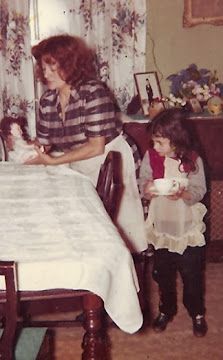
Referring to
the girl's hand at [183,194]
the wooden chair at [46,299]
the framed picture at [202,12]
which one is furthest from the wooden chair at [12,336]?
the framed picture at [202,12]

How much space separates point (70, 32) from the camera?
13.2 ft

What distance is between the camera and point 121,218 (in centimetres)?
333

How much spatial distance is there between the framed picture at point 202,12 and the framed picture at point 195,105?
22.4 inches

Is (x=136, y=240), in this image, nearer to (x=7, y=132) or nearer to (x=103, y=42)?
(x=7, y=132)

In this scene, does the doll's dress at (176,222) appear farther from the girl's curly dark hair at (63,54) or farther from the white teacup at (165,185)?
the girl's curly dark hair at (63,54)

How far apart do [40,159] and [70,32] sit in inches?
52.4

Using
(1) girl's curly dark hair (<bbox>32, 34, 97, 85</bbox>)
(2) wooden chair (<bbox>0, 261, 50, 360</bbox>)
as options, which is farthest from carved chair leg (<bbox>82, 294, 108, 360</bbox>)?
(1) girl's curly dark hair (<bbox>32, 34, 97, 85</bbox>)

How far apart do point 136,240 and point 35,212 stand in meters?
1.09

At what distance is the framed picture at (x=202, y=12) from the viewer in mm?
4121

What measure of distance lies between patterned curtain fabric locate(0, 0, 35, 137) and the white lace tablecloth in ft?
5.44

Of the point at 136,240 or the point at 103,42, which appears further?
the point at 103,42

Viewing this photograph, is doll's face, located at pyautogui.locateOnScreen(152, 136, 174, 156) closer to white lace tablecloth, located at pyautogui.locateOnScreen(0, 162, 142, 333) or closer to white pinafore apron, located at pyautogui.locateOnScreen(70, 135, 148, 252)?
white lace tablecloth, located at pyautogui.locateOnScreen(0, 162, 142, 333)

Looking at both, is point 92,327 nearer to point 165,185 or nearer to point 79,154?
point 165,185

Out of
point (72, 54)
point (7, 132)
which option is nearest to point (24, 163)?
point (7, 132)
